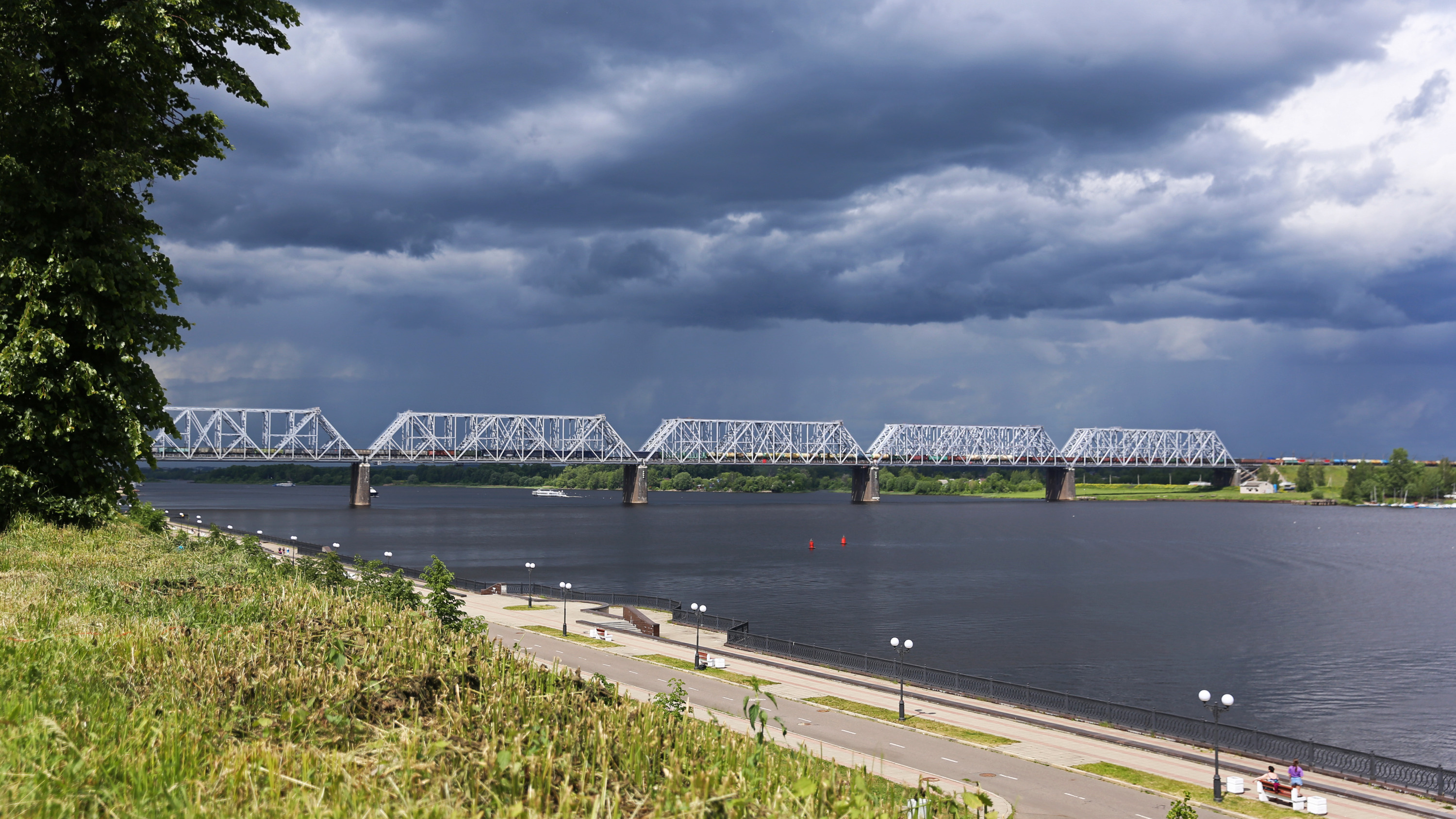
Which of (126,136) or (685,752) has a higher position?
(126,136)

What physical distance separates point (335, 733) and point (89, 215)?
18.6 metres

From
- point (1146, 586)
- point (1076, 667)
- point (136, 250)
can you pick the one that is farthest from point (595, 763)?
point (1146, 586)

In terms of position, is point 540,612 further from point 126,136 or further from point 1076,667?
point 126,136

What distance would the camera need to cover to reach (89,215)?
69.5 feet

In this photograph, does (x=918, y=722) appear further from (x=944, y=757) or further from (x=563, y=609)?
(x=563, y=609)

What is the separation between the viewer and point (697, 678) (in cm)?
4872

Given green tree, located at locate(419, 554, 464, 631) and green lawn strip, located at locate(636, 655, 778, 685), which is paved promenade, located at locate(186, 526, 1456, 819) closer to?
green lawn strip, located at locate(636, 655, 778, 685)

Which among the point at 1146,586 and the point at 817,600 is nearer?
the point at 817,600

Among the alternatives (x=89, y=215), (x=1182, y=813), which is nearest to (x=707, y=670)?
(x=1182, y=813)

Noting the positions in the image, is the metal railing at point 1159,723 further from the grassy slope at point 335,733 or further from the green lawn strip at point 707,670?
the grassy slope at point 335,733

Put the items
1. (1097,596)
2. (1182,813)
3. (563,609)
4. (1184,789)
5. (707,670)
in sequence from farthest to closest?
(1097,596), (563,609), (707,670), (1184,789), (1182,813)

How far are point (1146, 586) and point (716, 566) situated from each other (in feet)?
156

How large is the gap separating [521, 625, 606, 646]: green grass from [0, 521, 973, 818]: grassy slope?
1879 inches

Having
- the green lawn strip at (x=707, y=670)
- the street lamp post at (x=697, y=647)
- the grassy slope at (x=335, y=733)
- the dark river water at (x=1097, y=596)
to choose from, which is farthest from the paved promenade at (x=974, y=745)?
the grassy slope at (x=335, y=733)
